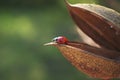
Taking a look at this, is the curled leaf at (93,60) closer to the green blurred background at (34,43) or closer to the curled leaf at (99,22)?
the curled leaf at (99,22)

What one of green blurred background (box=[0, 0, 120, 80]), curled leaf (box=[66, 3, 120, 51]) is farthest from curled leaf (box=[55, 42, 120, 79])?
green blurred background (box=[0, 0, 120, 80])

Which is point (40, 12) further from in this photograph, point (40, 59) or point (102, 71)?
point (102, 71)

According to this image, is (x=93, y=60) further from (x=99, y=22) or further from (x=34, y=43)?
(x=34, y=43)

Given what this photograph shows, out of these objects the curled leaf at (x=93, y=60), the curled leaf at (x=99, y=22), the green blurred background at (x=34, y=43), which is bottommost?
the green blurred background at (x=34, y=43)

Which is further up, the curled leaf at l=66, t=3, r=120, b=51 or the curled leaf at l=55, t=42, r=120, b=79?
the curled leaf at l=66, t=3, r=120, b=51

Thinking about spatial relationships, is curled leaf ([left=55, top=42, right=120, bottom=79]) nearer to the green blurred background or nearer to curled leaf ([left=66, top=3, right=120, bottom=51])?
curled leaf ([left=66, top=3, right=120, bottom=51])

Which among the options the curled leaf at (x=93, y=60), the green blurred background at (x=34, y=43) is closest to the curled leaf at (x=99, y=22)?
the curled leaf at (x=93, y=60)

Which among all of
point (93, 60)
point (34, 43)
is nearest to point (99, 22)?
point (93, 60)

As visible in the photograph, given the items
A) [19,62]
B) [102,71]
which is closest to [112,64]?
[102,71]
